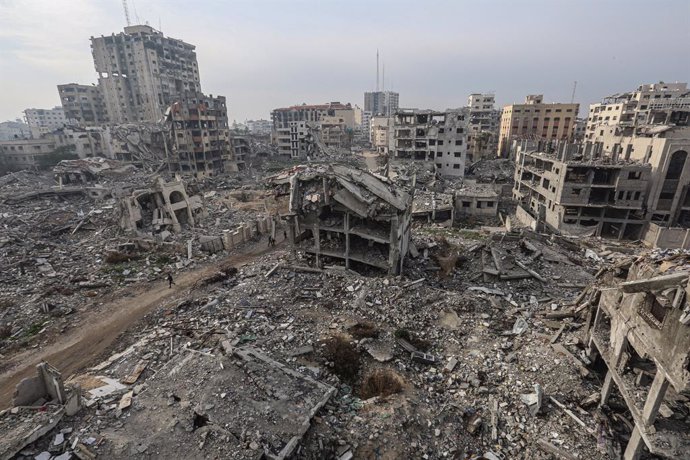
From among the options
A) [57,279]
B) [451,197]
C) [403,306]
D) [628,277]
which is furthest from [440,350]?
[451,197]

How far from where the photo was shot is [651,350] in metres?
8.42

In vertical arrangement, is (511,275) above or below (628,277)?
below

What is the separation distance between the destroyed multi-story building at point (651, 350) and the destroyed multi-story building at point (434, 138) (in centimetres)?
4233

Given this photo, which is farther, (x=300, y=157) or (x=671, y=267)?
(x=300, y=157)

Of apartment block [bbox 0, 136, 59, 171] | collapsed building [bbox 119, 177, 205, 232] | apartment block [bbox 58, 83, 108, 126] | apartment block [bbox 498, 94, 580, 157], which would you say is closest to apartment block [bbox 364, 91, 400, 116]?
apartment block [bbox 498, 94, 580, 157]

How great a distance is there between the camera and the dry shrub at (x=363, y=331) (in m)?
13.3

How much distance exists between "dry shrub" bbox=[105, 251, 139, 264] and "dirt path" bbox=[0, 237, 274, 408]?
12.5 ft

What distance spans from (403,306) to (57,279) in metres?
20.5

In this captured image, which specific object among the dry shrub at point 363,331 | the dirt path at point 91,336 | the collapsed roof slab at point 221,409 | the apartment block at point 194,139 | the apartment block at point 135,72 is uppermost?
the apartment block at point 135,72

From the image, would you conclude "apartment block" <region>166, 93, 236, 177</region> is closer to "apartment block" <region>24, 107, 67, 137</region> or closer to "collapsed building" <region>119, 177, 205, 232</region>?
"collapsed building" <region>119, 177, 205, 232</region>

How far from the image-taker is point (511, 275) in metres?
18.9

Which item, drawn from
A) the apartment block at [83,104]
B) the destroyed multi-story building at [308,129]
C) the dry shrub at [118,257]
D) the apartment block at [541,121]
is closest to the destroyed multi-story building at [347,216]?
the dry shrub at [118,257]

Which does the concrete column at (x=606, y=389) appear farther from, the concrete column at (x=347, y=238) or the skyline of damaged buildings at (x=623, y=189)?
the skyline of damaged buildings at (x=623, y=189)

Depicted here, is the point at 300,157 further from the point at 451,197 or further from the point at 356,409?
the point at 356,409
